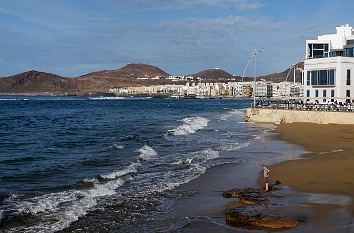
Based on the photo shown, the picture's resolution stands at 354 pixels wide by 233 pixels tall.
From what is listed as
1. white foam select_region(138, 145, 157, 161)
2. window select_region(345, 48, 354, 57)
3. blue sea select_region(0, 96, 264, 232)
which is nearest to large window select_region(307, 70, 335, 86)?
window select_region(345, 48, 354, 57)

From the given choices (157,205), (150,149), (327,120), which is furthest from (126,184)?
(327,120)

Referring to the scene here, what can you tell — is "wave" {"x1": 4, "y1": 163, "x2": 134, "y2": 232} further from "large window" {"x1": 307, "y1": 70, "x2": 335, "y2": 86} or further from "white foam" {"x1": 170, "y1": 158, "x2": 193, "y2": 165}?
"large window" {"x1": 307, "y1": 70, "x2": 335, "y2": 86}

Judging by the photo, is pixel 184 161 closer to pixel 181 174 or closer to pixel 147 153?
pixel 181 174

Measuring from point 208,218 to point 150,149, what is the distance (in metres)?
15.4

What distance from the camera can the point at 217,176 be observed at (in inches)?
710

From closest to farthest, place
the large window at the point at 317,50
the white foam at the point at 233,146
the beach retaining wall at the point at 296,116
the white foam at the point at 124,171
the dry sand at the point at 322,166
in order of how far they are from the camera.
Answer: the dry sand at the point at 322,166
the white foam at the point at 124,171
the white foam at the point at 233,146
the beach retaining wall at the point at 296,116
the large window at the point at 317,50

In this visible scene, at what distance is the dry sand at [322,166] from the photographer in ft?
49.3

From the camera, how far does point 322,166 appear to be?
61.8 feet

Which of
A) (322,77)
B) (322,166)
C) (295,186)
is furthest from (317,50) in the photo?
(295,186)

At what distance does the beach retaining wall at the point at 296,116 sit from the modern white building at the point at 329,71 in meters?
2.55

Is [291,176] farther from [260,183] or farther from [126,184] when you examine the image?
[126,184]

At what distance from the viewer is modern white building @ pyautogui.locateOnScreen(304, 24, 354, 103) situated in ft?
149

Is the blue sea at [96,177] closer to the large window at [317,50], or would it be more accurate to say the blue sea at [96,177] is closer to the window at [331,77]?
the window at [331,77]

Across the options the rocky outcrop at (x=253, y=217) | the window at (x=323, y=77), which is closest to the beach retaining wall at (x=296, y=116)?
the window at (x=323, y=77)
